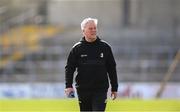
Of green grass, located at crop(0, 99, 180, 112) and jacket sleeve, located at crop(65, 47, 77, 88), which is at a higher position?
jacket sleeve, located at crop(65, 47, 77, 88)

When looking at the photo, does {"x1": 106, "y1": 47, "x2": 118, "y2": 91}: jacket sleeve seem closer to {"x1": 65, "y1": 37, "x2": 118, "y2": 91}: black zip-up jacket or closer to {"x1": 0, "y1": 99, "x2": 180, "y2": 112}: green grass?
{"x1": 65, "y1": 37, "x2": 118, "y2": 91}: black zip-up jacket

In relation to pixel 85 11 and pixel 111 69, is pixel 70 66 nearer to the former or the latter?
pixel 111 69

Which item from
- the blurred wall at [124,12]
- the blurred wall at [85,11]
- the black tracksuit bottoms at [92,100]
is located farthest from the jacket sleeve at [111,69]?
the blurred wall at [85,11]

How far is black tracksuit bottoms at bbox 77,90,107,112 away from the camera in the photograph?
298 inches

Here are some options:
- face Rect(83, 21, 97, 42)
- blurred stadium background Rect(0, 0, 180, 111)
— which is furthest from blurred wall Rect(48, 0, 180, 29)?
face Rect(83, 21, 97, 42)

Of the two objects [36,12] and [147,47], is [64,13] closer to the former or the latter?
[36,12]

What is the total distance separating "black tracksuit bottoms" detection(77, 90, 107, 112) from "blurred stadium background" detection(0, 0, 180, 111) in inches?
751

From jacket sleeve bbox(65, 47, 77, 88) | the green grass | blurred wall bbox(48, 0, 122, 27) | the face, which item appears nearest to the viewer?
the face

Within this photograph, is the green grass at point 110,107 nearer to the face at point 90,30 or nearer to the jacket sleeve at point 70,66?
the jacket sleeve at point 70,66

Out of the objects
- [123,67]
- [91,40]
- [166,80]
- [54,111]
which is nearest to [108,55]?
[91,40]

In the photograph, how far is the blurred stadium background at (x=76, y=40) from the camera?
1091 inches

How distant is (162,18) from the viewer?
3148 cm

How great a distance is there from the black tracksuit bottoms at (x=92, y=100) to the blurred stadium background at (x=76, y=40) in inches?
751

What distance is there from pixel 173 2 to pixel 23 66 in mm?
8363
